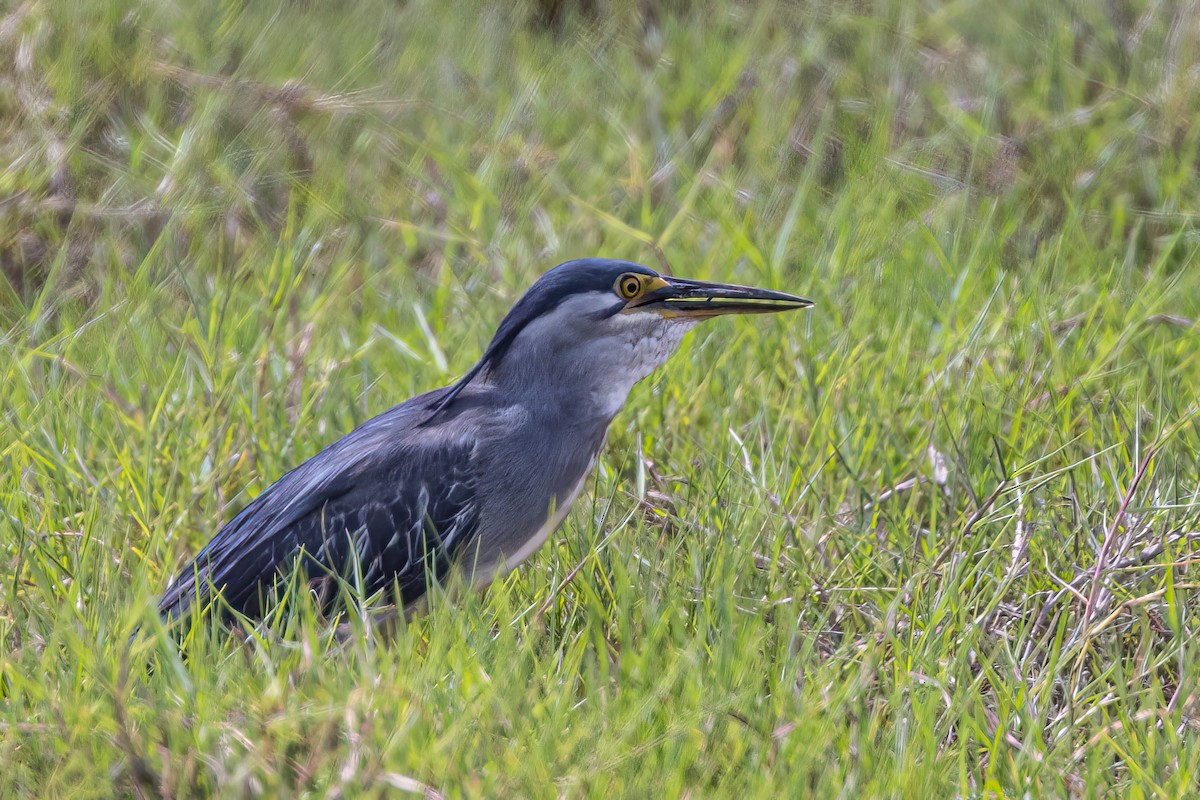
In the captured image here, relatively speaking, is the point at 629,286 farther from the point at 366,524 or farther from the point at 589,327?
the point at 366,524

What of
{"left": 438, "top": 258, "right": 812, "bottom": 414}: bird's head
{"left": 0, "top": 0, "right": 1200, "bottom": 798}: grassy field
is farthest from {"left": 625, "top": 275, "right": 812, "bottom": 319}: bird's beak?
{"left": 0, "top": 0, "right": 1200, "bottom": 798}: grassy field

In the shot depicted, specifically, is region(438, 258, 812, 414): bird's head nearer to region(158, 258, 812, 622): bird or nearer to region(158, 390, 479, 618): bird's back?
region(158, 258, 812, 622): bird

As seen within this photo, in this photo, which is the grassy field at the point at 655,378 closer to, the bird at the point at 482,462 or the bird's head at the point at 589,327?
the bird at the point at 482,462

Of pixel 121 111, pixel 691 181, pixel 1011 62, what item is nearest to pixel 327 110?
pixel 121 111

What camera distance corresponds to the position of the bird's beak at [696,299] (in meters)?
3.75

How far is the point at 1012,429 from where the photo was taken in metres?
4.00

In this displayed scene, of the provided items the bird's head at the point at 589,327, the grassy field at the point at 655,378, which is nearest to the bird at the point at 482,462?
the bird's head at the point at 589,327

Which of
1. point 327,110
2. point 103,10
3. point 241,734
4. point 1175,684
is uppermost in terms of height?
point 103,10

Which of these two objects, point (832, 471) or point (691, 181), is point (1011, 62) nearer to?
point (691, 181)

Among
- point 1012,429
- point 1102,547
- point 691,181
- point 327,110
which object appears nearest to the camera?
point 1102,547

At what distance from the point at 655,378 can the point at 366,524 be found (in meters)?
1.18

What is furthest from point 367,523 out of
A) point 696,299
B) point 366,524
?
point 696,299

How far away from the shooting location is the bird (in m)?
3.54

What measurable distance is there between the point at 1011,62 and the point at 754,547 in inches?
140
